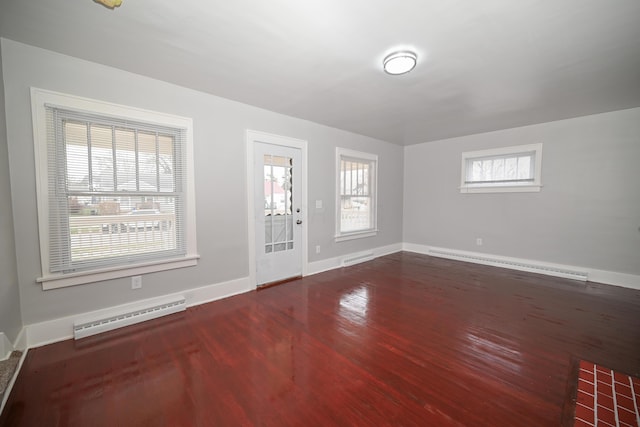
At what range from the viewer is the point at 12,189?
6.64 ft

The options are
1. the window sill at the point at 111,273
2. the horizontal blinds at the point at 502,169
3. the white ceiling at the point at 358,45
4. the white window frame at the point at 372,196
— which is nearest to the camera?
the white ceiling at the point at 358,45

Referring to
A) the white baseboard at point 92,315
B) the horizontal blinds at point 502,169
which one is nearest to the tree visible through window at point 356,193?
the horizontal blinds at point 502,169

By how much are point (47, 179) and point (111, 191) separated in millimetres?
428

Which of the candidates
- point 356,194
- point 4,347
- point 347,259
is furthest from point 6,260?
point 356,194

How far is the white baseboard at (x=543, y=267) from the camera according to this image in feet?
12.0

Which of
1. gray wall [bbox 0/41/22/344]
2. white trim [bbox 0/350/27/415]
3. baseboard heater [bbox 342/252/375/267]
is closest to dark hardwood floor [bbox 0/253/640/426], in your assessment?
white trim [bbox 0/350/27/415]

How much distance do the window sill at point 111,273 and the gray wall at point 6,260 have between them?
21cm

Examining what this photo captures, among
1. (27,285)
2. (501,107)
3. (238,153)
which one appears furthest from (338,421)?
(501,107)

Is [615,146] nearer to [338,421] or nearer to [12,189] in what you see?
[338,421]

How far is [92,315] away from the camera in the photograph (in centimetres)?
237

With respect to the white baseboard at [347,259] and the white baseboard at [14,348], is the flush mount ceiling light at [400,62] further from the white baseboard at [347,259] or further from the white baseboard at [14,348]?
the white baseboard at [14,348]

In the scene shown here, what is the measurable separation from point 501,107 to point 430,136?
1.64 m

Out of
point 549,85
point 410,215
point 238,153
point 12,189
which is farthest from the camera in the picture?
point 410,215

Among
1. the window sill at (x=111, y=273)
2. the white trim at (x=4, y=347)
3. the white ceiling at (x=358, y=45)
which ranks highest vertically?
the white ceiling at (x=358, y=45)
